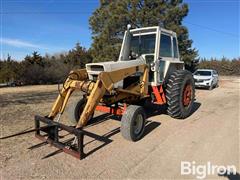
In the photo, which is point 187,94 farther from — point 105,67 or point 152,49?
point 105,67

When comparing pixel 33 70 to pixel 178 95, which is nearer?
pixel 178 95

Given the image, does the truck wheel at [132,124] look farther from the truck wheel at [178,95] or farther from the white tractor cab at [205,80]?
the white tractor cab at [205,80]

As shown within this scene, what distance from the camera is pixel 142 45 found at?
682 cm

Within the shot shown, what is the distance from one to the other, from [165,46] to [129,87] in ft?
6.27

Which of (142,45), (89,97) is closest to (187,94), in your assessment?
(142,45)

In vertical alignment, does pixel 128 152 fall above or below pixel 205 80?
below

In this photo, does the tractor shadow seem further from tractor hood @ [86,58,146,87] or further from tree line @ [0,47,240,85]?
tree line @ [0,47,240,85]

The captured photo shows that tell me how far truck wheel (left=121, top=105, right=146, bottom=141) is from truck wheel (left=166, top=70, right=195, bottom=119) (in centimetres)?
151

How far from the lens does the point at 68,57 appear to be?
77.2 ft

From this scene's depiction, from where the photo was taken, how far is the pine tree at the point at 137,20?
1878 cm

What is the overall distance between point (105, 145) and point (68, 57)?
65.0ft

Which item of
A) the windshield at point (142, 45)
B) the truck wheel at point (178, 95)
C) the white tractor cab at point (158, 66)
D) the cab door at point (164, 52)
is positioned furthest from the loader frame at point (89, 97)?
the windshield at point (142, 45)

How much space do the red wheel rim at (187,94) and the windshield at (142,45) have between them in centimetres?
168

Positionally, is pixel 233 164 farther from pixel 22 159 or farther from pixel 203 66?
pixel 203 66
